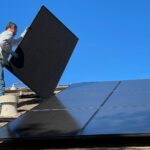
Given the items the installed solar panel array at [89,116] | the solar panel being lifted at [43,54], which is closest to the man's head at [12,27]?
the solar panel being lifted at [43,54]

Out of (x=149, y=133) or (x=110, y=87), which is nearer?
(x=149, y=133)

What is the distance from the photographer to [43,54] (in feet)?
28.3

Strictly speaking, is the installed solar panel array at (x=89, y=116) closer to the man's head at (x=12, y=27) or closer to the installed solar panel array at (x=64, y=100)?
the installed solar panel array at (x=64, y=100)

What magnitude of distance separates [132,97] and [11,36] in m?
2.79

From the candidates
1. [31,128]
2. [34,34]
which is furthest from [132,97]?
[34,34]

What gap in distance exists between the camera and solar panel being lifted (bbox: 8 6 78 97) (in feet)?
26.8

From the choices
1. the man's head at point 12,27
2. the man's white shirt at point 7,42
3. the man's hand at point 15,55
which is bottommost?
the man's hand at point 15,55

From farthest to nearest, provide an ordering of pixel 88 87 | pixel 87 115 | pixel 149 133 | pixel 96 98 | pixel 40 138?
pixel 88 87 < pixel 96 98 < pixel 87 115 < pixel 40 138 < pixel 149 133

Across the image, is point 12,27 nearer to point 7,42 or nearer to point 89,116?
point 7,42

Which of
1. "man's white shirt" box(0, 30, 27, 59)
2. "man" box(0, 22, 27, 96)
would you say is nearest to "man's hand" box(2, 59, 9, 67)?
"man" box(0, 22, 27, 96)

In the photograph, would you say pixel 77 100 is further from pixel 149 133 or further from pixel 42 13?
pixel 149 133

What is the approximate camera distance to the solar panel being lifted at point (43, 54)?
26.8ft

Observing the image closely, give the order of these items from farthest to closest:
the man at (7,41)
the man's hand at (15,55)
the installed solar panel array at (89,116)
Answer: the man at (7,41) < the man's hand at (15,55) < the installed solar panel array at (89,116)

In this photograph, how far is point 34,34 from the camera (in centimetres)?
841
